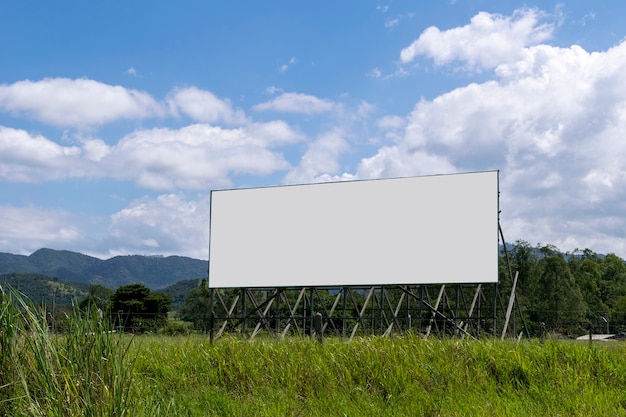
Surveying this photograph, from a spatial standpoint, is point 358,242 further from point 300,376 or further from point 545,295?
point 545,295

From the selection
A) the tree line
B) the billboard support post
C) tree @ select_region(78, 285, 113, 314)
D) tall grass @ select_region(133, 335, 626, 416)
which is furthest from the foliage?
tree @ select_region(78, 285, 113, 314)

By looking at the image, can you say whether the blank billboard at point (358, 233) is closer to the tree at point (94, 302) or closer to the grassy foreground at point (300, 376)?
the grassy foreground at point (300, 376)

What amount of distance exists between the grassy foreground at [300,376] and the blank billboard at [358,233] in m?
9.45

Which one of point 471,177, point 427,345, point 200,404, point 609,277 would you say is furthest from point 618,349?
point 609,277

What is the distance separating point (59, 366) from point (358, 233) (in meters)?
17.4

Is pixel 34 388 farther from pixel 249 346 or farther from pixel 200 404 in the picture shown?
pixel 249 346

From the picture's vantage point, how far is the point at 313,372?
11.0 meters

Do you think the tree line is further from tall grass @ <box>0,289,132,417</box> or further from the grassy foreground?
tall grass @ <box>0,289,132,417</box>

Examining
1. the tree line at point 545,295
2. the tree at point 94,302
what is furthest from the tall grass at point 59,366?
the tree line at point 545,295

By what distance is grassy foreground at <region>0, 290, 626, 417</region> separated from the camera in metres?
6.80

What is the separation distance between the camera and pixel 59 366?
670 centimetres

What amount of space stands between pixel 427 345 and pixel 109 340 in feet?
20.9

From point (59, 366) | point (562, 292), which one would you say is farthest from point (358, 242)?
point (562, 292)

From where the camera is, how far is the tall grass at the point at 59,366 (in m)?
6.50
